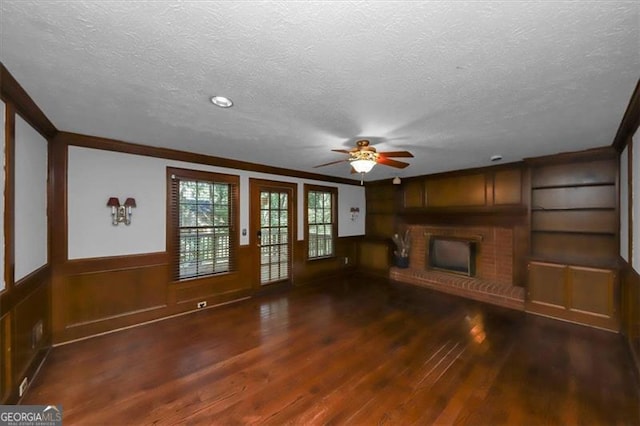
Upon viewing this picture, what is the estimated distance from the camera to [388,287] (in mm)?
5035

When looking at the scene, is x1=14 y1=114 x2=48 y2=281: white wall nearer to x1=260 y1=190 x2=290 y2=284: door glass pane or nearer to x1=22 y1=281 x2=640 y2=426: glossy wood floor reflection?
x1=22 y1=281 x2=640 y2=426: glossy wood floor reflection

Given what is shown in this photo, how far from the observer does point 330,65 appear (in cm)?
149

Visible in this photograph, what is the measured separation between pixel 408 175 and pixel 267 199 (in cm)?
306

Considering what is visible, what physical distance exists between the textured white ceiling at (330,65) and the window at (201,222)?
49.3 inches

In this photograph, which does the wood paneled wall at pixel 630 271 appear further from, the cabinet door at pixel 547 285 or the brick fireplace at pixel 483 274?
the brick fireplace at pixel 483 274

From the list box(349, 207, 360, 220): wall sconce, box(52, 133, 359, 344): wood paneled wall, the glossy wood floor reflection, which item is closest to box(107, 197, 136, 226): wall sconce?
box(52, 133, 359, 344): wood paneled wall

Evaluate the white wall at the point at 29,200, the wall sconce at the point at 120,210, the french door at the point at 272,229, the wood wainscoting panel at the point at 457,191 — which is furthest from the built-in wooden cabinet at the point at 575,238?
the white wall at the point at 29,200

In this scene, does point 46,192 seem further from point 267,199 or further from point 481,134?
point 481,134

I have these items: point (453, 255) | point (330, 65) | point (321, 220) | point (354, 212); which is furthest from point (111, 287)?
point (453, 255)

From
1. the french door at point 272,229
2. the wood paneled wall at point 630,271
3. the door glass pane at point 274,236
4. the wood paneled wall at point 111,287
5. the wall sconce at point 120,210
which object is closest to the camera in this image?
the wood paneled wall at point 630,271

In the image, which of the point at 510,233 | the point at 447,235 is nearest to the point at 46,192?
the point at 447,235

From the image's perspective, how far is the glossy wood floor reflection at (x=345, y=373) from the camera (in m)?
1.85
